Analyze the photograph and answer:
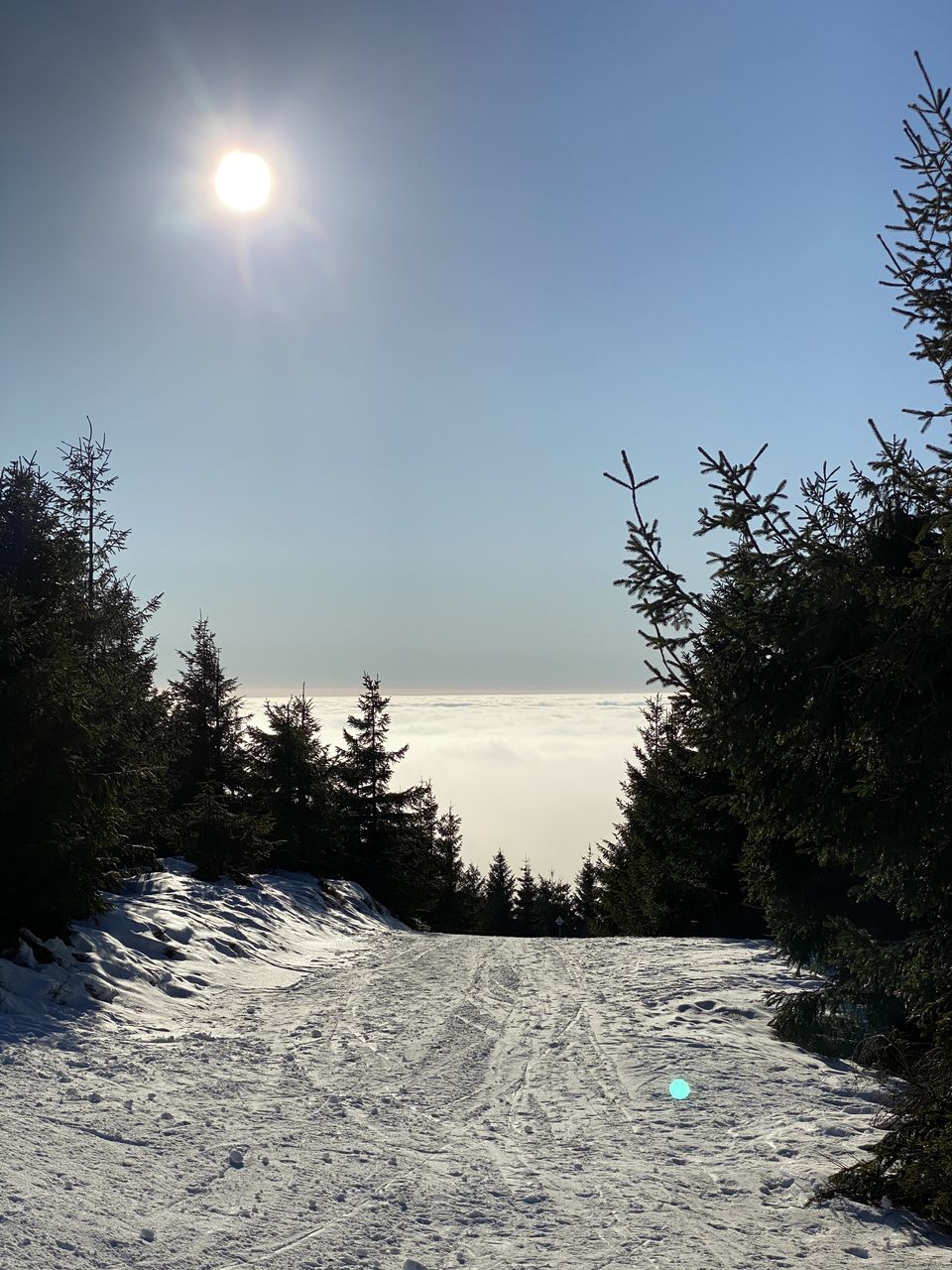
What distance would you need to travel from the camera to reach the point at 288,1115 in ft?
23.7

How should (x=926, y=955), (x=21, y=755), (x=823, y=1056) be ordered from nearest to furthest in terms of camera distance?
1. (x=926, y=955)
2. (x=823, y=1056)
3. (x=21, y=755)

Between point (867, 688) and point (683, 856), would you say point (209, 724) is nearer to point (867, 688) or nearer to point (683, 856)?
point (683, 856)

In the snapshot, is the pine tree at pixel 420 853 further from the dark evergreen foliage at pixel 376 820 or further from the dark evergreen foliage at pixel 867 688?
the dark evergreen foliage at pixel 867 688

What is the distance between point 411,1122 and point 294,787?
75.1ft

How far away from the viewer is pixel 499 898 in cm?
7706

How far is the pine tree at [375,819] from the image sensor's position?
111ft

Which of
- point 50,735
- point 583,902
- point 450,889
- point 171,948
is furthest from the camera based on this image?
point 583,902

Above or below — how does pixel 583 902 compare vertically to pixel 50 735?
below

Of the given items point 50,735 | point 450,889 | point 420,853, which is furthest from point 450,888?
point 50,735

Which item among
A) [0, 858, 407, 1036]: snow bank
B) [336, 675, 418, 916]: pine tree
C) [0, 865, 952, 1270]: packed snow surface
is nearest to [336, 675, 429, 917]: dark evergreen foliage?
[336, 675, 418, 916]: pine tree

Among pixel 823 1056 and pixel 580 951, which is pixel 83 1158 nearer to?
pixel 823 1056

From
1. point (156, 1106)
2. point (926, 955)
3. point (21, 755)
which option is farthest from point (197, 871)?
point (926, 955)

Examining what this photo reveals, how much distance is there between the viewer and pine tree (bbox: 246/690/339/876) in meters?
28.7

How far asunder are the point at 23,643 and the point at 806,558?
384 inches
